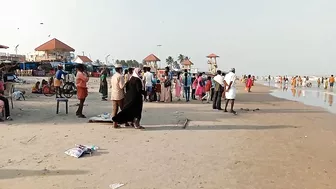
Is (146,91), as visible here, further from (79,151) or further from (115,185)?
(115,185)

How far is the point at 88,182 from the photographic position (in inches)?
170

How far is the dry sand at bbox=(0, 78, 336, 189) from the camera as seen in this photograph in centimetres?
445

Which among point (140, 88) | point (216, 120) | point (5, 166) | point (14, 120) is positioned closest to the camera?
point (5, 166)

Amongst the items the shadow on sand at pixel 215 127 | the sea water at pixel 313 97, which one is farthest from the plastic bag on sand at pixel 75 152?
the sea water at pixel 313 97

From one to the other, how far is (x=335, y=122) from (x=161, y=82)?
7769mm

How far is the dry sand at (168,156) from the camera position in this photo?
14.6 feet

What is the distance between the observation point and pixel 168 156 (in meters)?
5.70

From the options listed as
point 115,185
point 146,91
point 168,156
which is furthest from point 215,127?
point 146,91

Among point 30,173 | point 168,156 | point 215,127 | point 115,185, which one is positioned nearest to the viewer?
point 115,185

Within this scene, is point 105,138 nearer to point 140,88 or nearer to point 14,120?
point 140,88

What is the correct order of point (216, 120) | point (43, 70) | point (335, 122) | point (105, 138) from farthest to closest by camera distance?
point (43, 70) < point (335, 122) < point (216, 120) < point (105, 138)

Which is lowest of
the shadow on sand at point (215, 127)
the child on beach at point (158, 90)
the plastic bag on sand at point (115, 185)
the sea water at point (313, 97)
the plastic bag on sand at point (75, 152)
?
the sea water at point (313, 97)

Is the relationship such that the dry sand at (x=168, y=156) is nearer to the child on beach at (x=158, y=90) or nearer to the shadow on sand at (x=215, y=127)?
the shadow on sand at (x=215, y=127)

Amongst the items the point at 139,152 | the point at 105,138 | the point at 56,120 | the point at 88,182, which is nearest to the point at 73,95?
the point at 56,120
